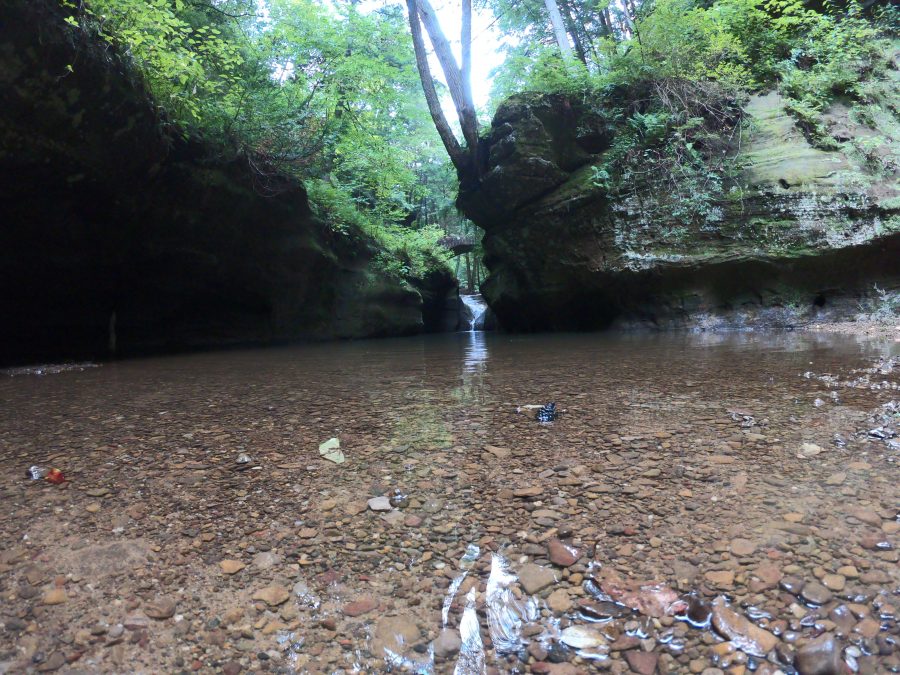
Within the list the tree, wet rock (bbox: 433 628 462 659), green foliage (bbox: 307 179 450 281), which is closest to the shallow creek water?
wet rock (bbox: 433 628 462 659)

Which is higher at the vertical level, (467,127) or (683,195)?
(467,127)

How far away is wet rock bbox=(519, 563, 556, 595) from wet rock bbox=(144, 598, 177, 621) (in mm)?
933

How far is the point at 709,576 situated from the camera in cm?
124

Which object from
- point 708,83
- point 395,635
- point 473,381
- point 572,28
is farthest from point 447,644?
point 572,28

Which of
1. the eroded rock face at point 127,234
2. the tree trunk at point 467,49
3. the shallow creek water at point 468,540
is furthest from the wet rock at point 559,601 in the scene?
the tree trunk at point 467,49

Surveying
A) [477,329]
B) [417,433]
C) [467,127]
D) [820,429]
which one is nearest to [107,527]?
[417,433]

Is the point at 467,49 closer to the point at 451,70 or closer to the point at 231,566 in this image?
the point at 451,70

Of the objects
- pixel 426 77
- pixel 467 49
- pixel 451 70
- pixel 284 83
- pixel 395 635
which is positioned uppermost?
pixel 467 49

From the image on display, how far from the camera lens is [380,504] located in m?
1.78

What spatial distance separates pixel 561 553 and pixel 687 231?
33.3ft

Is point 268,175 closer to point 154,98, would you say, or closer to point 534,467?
point 154,98

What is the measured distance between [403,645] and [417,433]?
1597 mm

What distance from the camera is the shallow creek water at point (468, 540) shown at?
1.05 m

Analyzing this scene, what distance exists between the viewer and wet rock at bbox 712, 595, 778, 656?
0.99 metres
